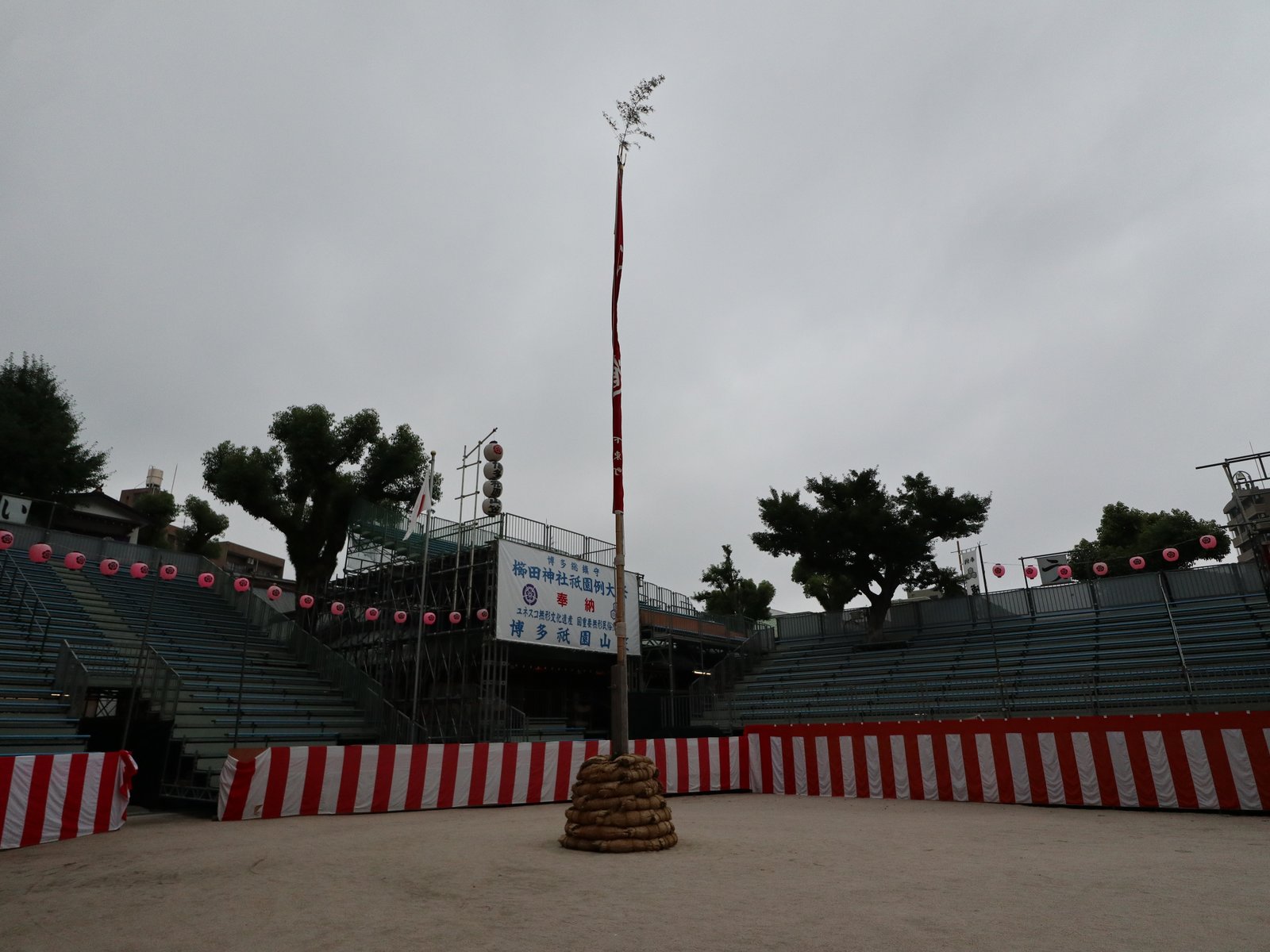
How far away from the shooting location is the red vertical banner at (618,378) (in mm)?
9570

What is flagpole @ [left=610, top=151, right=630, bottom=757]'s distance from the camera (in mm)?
8430

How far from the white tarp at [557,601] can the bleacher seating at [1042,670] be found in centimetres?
515

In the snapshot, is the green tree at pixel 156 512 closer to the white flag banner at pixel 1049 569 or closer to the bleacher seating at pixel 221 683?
the bleacher seating at pixel 221 683

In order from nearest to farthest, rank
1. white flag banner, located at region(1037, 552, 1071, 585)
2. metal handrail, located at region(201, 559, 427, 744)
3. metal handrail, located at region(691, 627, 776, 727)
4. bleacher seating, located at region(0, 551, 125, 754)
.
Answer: bleacher seating, located at region(0, 551, 125, 754), metal handrail, located at region(201, 559, 427, 744), metal handrail, located at region(691, 627, 776, 727), white flag banner, located at region(1037, 552, 1071, 585)

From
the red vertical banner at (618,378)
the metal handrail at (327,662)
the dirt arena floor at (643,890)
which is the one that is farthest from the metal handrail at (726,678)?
the red vertical banner at (618,378)

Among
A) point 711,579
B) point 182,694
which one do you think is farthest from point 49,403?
point 711,579

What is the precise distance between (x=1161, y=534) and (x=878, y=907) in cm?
4566

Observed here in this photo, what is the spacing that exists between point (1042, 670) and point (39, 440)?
39664 millimetres

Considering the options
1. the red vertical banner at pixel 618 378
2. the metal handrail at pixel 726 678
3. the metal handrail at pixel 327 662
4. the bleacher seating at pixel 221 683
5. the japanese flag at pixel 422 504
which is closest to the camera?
the red vertical banner at pixel 618 378

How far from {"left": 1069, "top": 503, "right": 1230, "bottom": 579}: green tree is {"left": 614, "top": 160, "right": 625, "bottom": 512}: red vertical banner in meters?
34.6

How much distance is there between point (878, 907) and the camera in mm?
5371

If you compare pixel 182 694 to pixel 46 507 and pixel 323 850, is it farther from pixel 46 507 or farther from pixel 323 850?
pixel 46 507

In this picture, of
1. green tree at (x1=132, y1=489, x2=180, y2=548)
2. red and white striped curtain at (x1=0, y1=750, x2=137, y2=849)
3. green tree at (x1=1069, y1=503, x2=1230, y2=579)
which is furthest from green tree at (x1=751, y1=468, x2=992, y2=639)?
green tree at (x1=132, y1=489, x2=180, y2=548)

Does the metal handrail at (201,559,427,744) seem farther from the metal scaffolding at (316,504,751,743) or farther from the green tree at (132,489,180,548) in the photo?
the green tree at (132,489,180,548)
